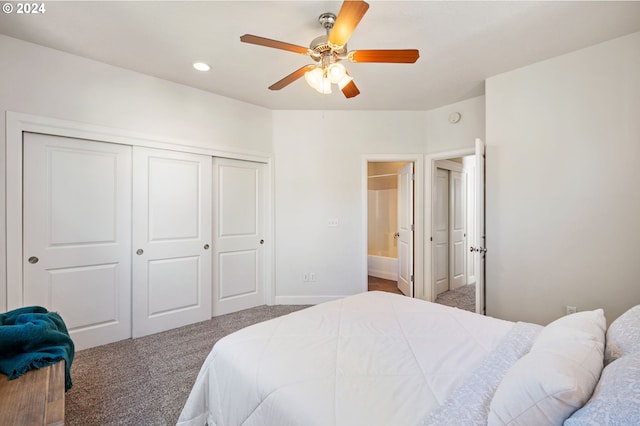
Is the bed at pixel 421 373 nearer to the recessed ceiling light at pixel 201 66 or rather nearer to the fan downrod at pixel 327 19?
the fan downrod at pixel 327 19

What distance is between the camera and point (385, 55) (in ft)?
5.89

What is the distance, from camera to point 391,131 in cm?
384

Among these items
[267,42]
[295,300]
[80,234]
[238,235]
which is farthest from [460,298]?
[80,234]

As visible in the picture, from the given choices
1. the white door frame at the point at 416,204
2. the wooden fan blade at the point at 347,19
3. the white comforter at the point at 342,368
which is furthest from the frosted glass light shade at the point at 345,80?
the white door frame at the point at 416,204

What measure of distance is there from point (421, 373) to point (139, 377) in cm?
210

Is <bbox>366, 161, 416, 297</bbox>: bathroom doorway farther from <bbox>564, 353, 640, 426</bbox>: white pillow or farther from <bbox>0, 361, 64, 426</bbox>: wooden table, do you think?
<bbox>0, 361, 64, 426</bbox>: wooden table

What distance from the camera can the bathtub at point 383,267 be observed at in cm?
532

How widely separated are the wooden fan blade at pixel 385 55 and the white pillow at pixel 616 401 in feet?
5.55

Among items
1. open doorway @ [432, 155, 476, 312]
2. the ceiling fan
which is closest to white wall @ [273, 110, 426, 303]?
open doorway @ [432, 155, 476, 312]

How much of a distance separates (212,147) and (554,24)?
3.18 metres

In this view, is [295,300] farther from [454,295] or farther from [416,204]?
[454,295]

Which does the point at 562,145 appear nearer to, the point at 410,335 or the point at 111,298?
the point at 410,335

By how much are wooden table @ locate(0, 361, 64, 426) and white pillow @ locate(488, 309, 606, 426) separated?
1329mm

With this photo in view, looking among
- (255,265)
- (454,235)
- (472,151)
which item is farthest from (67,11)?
(454,235)
